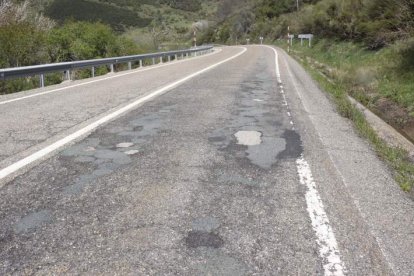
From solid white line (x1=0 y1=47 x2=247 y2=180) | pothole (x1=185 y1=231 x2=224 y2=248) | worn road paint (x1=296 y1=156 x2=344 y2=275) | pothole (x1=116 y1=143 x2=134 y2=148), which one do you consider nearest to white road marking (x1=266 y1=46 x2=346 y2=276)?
worn road paint (x1=296 y1=156 x2=344 y2=275)

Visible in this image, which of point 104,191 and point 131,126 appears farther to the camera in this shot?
point 131,126

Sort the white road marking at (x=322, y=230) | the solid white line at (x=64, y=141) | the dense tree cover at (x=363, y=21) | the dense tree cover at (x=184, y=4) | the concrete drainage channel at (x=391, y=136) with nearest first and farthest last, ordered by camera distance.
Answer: the white road marking at (x=322, y=230), the solid white line at (x=64, y=141), the concrete drainage channel at (x=391, y=136), the dense tree cover at (x=363, y=21), the dense tree cover at (x=184, y=4)

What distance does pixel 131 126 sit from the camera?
22.9 ft

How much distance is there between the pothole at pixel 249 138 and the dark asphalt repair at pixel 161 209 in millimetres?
123

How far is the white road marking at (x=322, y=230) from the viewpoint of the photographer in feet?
9.66

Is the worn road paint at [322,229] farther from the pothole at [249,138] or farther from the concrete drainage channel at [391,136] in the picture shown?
the concrete drainage channel at [391,136]

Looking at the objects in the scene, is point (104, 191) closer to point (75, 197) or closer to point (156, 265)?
point (75, 197)

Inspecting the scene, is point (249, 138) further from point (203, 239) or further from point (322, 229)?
point (203, 239)

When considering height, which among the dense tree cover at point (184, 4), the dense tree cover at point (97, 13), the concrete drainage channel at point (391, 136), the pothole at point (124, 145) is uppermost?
the dense tree cover at point (184, 4)

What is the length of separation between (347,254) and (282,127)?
4.20 m

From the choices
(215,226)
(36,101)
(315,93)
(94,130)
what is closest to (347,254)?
(215,226)

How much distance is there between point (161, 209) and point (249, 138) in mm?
→ 2855

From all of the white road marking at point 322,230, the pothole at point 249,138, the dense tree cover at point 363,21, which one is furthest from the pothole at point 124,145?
the dense tree cover at point 363,21

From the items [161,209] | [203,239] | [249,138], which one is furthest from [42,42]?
[203,239]
